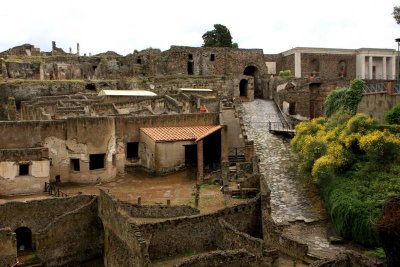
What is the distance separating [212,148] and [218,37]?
34100 mm

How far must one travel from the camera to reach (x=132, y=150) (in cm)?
3114

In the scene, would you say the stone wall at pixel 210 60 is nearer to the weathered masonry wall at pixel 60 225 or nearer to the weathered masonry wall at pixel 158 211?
the weathered masonry wall at pixel 60 225

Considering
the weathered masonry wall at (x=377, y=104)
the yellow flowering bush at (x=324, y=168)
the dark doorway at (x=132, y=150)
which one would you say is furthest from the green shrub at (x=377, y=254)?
the dark doorway at (x=132, y=150)

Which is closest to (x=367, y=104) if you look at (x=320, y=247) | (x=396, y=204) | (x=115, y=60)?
(x=320, y=247)

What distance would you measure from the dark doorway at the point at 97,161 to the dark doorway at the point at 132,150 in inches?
89.4

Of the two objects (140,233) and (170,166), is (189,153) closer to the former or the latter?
(170,166)

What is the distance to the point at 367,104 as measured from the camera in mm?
28938

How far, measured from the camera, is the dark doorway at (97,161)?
94.5ft

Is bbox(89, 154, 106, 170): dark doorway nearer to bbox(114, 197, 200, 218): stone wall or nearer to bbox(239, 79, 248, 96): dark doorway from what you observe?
bbox(114, 197, 200, 218): stone wall

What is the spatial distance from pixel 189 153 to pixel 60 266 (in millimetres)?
10631

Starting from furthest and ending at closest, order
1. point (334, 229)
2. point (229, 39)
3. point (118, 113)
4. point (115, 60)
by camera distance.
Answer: point (229, 39) < point (115, 60) < point (118, 113) < point (334, 229)

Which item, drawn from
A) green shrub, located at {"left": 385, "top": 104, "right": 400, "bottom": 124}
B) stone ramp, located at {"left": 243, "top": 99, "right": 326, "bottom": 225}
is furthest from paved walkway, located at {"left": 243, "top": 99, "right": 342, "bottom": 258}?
green shrub, located at {"left": 385, "top": 104, "right": 400, "bottom": 124}

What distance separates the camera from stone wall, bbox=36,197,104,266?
2228cm

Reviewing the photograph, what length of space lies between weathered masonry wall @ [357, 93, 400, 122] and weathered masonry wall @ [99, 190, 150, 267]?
14.6 meters
